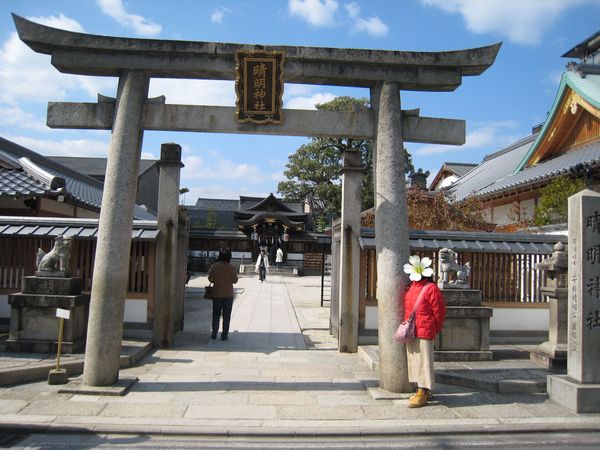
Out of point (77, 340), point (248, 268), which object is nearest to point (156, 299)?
point (77, 340)

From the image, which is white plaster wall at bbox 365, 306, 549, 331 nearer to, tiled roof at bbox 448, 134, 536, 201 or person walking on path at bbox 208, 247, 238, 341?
person walking on path at bbox 208, 247, 238, 341

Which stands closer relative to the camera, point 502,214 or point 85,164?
point 502,214

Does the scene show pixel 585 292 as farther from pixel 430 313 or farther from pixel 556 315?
pixel 556 315

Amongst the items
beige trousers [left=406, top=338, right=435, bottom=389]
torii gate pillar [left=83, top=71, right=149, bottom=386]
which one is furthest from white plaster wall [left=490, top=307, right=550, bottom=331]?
torii gate pillar [left=83, top=71, right=149, bottom=386]

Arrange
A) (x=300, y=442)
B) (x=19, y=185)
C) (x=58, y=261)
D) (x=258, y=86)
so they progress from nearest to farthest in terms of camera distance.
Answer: (x=300, y=442), (x=258, y=86), (x=58, y=261), (x=19, y=185)

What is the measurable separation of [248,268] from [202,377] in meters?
28.4

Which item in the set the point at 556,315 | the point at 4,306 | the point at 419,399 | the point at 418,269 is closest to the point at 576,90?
the point at 556,315

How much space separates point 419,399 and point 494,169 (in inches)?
964

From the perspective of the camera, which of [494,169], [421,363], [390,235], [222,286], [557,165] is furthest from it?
[494,169]

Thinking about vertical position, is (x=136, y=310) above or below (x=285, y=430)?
above

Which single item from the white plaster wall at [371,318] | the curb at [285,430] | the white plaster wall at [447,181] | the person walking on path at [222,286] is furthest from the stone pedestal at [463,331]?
the white plaster wall at [447,181]

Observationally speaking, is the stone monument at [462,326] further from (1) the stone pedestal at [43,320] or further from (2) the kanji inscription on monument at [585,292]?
(1) the stone pedestal at [43,320]

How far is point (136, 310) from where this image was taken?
31.1ft

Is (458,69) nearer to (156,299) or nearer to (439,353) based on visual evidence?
(439,353)
